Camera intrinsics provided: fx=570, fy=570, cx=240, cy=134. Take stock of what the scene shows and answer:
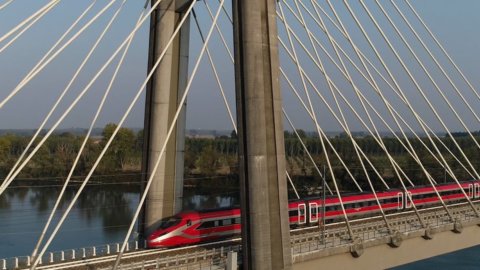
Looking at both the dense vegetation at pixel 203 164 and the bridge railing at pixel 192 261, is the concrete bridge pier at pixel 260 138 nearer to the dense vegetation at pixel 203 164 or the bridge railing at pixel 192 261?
the bridge railing at pixel 192 261

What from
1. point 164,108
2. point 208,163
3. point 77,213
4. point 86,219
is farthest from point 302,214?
point 208,163

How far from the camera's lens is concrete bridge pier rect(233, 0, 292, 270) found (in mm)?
20656

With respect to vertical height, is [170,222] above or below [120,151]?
below

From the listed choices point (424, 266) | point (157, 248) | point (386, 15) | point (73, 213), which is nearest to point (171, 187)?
point (157, 248)

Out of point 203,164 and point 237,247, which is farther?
point 203,164

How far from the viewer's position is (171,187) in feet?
92.5

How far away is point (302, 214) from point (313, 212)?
885mm

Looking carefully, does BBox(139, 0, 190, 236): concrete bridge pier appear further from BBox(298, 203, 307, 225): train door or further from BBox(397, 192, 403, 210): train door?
BBox(397, 192, 403, 210): train door

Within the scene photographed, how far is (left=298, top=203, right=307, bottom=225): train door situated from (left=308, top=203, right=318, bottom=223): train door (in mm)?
392

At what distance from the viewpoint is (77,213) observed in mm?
70688

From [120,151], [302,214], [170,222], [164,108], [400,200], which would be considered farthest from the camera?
[120,151]

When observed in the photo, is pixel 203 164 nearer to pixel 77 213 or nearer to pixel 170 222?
pixel 77 213

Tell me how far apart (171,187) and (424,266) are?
2704 centimetres

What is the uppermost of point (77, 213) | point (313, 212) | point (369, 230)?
point (77, 213)
